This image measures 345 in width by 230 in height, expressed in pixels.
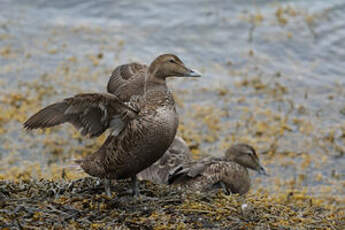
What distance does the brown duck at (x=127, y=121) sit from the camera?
439cm

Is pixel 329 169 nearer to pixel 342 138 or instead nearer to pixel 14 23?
pixel 342 138

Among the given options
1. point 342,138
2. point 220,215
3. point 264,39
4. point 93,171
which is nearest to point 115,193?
point 93,171

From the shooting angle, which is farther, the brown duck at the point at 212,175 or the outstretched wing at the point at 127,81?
the brown duck at the point at 212,175

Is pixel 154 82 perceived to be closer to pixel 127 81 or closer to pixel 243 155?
pixel 127 81

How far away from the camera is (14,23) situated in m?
10.7

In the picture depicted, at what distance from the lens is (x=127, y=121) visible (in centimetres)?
454

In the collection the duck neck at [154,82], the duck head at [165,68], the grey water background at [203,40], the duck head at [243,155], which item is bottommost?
the duck head at [243,155]

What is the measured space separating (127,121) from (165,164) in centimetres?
177

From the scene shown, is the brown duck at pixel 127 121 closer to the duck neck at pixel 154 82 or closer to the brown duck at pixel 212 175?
the duck neck at pixel 154 82

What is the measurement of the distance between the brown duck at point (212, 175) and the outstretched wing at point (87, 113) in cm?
135

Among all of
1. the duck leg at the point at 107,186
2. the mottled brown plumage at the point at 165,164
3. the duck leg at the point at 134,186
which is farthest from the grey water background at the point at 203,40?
the duck leg at the point at 107,186

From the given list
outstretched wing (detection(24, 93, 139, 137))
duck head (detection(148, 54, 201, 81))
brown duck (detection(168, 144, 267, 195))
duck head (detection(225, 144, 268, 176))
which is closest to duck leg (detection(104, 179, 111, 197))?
outstretched wing (detection(24, 93, 139, 137))

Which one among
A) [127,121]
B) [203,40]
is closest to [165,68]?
[127,121]

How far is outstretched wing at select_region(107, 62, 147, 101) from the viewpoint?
5187mm
